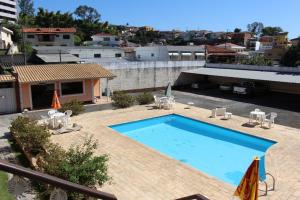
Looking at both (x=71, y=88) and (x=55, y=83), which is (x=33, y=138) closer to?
(x=55, y=83)

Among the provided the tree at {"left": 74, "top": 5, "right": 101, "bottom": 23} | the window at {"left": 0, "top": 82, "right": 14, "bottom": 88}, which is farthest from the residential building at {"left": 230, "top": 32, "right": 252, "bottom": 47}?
the window at {"left": 0, "top": 82, "right": 14, "bottom": 88}

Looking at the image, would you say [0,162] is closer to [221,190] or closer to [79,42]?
[221,190]

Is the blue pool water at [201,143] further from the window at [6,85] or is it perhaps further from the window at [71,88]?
the window at [6,85]

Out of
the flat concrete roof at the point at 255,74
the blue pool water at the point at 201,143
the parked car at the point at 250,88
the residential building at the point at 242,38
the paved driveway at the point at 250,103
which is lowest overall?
the blue pool water at the point at 201,143

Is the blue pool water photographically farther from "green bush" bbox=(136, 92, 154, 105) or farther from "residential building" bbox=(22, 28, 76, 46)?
"residential building" bbox=(22, 28, 76, 46)

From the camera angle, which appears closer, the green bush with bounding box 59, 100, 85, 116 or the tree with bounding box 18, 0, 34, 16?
the green bush with bounding box 59, 100, 85, 116

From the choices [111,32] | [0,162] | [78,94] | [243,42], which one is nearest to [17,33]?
[111,32]

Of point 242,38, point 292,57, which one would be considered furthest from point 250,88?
point 242,38

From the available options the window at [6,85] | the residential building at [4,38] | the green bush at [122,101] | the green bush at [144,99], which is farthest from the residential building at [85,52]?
the residential building at [4,38]

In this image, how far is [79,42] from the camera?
82188 millimetres

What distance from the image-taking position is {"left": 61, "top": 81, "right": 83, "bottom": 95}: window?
25.6 meters

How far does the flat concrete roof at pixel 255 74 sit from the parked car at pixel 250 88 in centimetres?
103

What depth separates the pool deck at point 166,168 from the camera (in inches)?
428

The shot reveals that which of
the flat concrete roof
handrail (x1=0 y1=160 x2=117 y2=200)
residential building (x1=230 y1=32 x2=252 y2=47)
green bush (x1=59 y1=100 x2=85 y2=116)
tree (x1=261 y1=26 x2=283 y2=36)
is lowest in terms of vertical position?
green bush (x1=59 y1=100 x2=85 y2=116)
